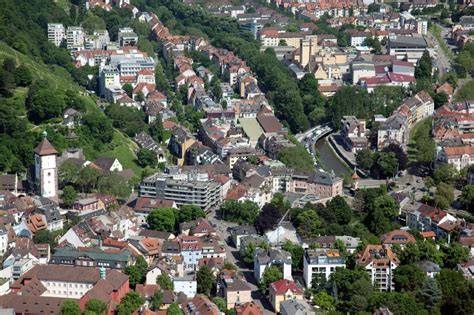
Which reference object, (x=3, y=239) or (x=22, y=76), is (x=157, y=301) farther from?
(x=22, y=76)

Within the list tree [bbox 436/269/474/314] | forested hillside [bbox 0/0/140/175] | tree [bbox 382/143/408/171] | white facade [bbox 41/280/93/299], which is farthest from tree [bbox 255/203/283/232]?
tree [bbox 382/143/408/171]

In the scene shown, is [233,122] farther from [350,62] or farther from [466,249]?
[466,249]

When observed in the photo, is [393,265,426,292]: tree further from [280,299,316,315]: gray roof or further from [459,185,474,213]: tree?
[459,185,474,213]: tree

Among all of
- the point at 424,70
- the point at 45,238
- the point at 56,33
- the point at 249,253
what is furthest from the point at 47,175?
the point at 424,70

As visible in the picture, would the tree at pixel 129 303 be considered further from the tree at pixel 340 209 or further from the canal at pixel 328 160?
the canal at pixel 328 160

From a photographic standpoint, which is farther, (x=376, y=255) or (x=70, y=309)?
(x=376, y=255)

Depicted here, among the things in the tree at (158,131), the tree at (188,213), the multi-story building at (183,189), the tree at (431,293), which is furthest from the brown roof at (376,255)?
the tree at (158,131)

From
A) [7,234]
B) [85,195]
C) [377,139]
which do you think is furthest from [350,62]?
[7,234]
